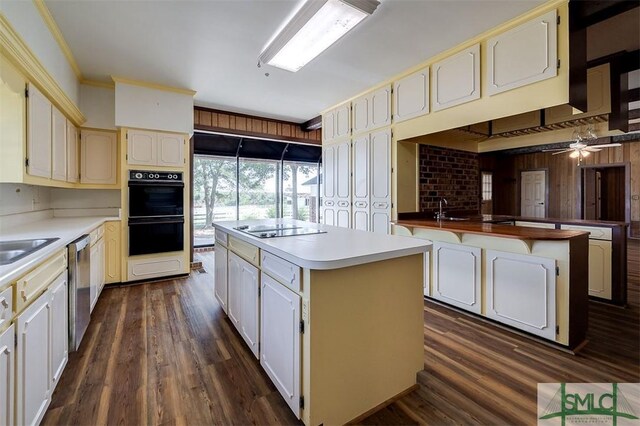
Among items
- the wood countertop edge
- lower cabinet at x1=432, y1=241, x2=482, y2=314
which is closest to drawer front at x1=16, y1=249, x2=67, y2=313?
the wood countertop edge

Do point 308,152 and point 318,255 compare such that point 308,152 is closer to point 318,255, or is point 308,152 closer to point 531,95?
point 531,95

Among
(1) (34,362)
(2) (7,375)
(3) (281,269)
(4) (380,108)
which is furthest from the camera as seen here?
(4) (380,108)

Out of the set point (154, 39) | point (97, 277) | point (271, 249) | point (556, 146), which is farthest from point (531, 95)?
point (556, 146)

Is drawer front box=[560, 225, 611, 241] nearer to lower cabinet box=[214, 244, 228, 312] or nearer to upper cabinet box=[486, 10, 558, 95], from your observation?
upper cabinet box=[486, 10, 558, 95]

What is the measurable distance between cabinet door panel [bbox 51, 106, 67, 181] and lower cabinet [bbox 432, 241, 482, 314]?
3.98m

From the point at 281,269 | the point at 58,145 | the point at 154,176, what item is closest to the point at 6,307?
the point at 281,269

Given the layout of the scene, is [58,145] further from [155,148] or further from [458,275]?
[458,275]

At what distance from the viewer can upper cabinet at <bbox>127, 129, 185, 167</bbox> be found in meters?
3.87

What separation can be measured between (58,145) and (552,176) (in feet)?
33.7

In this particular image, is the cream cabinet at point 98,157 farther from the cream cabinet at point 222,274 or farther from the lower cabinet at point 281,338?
the lower cabinet at point 281,338

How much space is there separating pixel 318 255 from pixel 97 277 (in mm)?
2955

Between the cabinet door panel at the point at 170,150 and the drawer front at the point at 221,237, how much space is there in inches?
70.9

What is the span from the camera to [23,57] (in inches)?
79.4

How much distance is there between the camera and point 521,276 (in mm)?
2428
